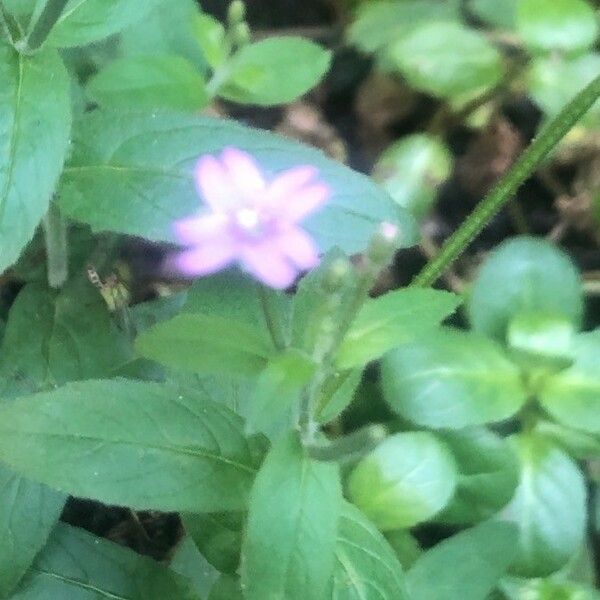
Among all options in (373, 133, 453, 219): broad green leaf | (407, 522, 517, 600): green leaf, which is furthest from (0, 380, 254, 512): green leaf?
(373, 133, 453, 219): broad green leaf

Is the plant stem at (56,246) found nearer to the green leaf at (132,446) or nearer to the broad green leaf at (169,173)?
the broad green leaf at (169,173)

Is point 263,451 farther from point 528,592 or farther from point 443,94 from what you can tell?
point 443,94

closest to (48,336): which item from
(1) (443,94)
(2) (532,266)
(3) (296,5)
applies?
(2) (532,266)

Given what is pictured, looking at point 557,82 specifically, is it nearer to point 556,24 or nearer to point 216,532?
point 556,24

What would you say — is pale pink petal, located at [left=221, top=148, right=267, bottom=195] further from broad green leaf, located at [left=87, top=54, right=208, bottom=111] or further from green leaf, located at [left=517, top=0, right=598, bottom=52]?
green leaf, located at [left=517, top=0, right=598, bottom=52]

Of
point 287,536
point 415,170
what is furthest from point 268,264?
point 415,170

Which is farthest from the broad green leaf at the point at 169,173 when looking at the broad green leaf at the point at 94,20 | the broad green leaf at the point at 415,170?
the broad green leaf at the point at 415,170
